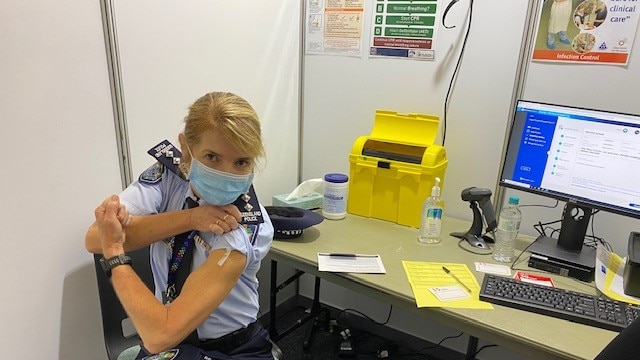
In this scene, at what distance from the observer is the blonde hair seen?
1.05 m

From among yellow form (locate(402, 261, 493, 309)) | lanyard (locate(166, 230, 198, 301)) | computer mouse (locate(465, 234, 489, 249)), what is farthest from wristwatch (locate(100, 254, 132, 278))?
computer mouse (locate(465, 234, 489, 249))

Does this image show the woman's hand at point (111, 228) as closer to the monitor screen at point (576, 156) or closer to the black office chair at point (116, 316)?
the black office chair at point (116, 316)

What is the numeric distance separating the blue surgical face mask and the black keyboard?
2.81 ft

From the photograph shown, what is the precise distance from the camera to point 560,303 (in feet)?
4.34

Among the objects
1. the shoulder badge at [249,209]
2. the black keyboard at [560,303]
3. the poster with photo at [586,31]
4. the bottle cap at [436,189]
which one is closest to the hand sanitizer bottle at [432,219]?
the bottle cap at [436,189]

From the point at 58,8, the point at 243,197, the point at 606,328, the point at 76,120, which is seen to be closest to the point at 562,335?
the point at 606,328

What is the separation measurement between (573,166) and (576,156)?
0.04m

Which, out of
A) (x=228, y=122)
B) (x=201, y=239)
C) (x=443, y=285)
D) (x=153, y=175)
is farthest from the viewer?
(x=443, y=285)

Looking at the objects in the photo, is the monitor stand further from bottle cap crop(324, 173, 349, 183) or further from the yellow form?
bottle cap crop(324, 173, 349, 183)

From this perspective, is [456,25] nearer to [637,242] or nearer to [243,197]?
[637,242]

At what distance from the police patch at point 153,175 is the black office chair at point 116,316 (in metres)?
0.34

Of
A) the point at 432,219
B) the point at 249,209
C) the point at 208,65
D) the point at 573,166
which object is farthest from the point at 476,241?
the point at 208,65

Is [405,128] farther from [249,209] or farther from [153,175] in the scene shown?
[153,175]

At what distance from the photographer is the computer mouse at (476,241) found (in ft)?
5.72
